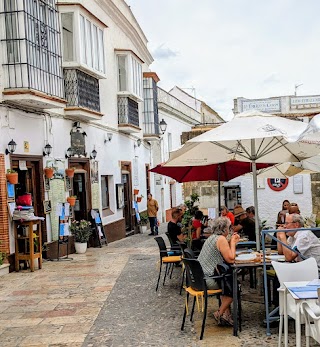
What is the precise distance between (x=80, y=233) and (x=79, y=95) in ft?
12.5

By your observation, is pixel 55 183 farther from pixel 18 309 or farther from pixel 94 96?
pixel 18 309

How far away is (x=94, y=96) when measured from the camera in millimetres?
15492

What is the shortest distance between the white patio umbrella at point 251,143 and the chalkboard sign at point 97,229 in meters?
7.46

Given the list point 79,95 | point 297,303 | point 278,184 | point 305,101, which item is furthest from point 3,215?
point 305,101

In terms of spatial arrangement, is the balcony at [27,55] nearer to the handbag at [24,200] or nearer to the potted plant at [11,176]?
the potted plant at [11,176]

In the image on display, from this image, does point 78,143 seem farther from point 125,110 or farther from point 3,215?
point 125,110

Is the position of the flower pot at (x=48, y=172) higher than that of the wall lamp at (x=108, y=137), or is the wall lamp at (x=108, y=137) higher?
the wall lamp at (x=108, y=137)

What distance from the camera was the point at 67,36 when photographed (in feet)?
48.1

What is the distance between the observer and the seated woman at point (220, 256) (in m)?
6.09

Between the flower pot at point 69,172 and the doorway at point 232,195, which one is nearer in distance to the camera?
the flower pot at point 69,172

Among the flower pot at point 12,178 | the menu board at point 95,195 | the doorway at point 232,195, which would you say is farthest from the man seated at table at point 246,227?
the doorway at point 232,195

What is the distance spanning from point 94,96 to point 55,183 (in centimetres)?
346

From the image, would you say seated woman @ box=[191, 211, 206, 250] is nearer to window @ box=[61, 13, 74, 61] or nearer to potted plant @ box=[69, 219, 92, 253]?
potted plant @ box=[69, 219, 92, 253]

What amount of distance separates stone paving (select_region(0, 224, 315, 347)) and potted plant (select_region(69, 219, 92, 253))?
283cm
